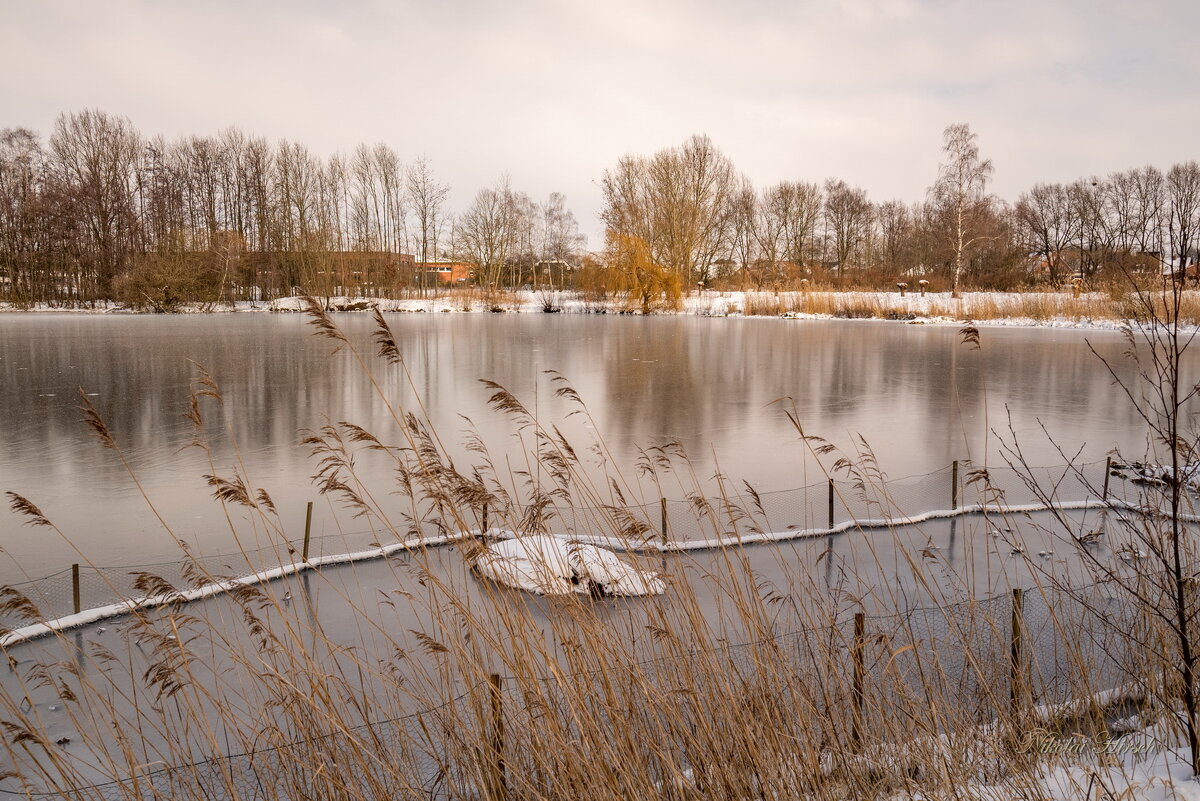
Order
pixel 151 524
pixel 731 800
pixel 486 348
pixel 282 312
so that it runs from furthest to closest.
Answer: pixel 282 312 → pixel 486 348 → pixel 151 524 → pixel 731 800

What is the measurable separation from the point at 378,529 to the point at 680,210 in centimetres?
4261

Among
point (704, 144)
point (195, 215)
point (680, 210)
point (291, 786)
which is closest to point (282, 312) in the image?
point (195, 215)

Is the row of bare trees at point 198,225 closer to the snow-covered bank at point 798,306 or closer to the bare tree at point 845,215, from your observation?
the snow-covered bank at point 798,306

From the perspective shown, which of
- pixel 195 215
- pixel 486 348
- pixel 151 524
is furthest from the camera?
pixel 195 215

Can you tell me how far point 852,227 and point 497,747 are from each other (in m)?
60.7

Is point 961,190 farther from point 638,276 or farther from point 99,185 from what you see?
point 99,185

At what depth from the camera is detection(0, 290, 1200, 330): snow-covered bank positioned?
107 feet

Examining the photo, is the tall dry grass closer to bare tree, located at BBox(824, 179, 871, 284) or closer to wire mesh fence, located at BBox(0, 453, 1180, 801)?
bare tree, located at BBox(824, 179, 871, 284)

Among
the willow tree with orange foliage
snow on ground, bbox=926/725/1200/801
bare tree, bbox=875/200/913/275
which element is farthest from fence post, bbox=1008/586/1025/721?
bare tree, bbox=875/200/913/275

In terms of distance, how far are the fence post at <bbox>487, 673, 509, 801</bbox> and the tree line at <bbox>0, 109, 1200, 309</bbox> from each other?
40.3m

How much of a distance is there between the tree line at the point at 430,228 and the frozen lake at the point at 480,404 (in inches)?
694

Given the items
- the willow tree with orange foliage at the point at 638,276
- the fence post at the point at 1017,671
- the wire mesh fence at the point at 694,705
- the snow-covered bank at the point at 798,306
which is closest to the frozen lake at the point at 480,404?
the fence post at the point at 1017,671

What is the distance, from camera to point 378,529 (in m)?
7.15

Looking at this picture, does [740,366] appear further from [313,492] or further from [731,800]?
[731,800]
